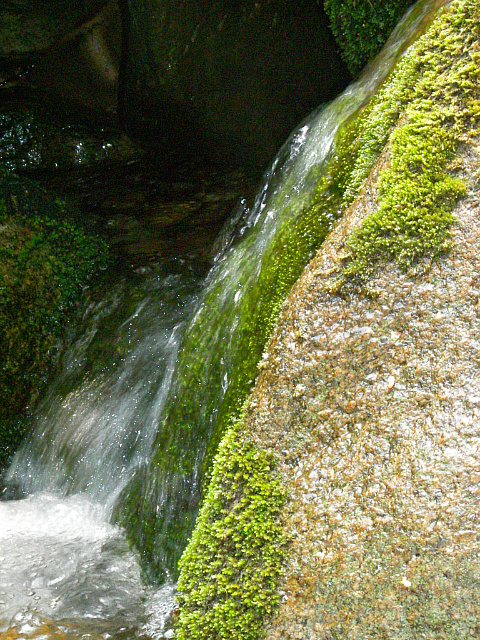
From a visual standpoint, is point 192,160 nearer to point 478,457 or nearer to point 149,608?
point 149,608

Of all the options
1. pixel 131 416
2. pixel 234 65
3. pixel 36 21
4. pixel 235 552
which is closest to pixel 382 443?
pixel 235 552

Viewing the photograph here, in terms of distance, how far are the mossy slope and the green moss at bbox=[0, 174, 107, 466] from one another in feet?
8.69

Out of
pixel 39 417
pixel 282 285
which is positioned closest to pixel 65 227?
pixel 39 417

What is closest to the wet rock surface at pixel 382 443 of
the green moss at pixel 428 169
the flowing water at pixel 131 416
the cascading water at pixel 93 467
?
the green moss at pixel 428 169

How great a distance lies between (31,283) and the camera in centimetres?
512

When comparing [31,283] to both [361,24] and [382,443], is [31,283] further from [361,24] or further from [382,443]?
[382,443]

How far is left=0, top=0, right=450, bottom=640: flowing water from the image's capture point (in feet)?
10.6

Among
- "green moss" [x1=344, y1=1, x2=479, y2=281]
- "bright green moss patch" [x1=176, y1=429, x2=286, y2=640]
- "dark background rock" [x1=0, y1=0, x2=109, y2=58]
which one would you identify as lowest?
"bright green moss patch" [x1=176, y1=429, x2=286, y2=640]

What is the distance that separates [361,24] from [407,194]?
2950 millimetres

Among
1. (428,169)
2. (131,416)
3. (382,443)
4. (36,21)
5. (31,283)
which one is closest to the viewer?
(382,443)

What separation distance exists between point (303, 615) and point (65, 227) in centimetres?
401

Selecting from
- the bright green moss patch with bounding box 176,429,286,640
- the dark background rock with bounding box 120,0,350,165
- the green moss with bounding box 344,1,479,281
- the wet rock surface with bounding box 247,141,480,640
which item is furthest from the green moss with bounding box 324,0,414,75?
the bright green moss patch with bounding box 176,429,286,640

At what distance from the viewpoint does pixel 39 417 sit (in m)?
4.92

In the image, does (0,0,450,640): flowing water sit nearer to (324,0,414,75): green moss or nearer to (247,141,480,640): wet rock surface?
(247,141,480,640): wet rock surface
